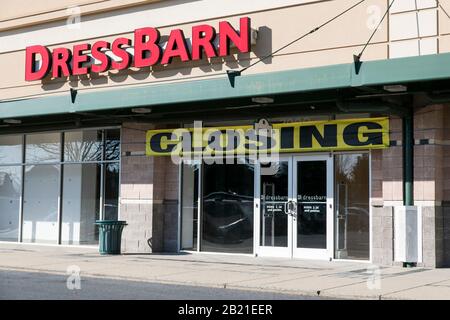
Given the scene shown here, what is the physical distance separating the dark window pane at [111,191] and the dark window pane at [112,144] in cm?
26

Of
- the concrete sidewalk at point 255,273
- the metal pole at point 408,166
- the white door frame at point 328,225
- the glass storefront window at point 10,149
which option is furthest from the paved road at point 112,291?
the glass storefront window at point 10,149

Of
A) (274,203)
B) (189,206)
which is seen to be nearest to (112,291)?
(274,203)

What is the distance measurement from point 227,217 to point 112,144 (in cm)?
427

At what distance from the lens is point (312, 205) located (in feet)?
54.0

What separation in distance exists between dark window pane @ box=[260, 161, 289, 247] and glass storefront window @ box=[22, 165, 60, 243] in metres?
7.34

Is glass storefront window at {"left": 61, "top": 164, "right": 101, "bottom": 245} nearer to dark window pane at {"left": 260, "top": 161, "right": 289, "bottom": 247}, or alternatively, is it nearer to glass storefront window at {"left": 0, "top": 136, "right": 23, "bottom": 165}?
glass storefront window at {"left": 0, "top": 136, "right": 23, "bottom": 165}

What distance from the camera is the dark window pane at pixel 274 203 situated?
663 inches

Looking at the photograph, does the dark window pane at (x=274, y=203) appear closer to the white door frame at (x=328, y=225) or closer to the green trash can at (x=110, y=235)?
the white door frame at (x=328, y=225)

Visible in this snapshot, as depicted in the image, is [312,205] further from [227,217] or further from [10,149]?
[10,149]

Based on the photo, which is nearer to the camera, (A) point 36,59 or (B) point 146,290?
(B) point 146,290

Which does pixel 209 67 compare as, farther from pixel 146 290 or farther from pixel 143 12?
pixel 146 290

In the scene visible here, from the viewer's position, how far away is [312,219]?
1641 cm
